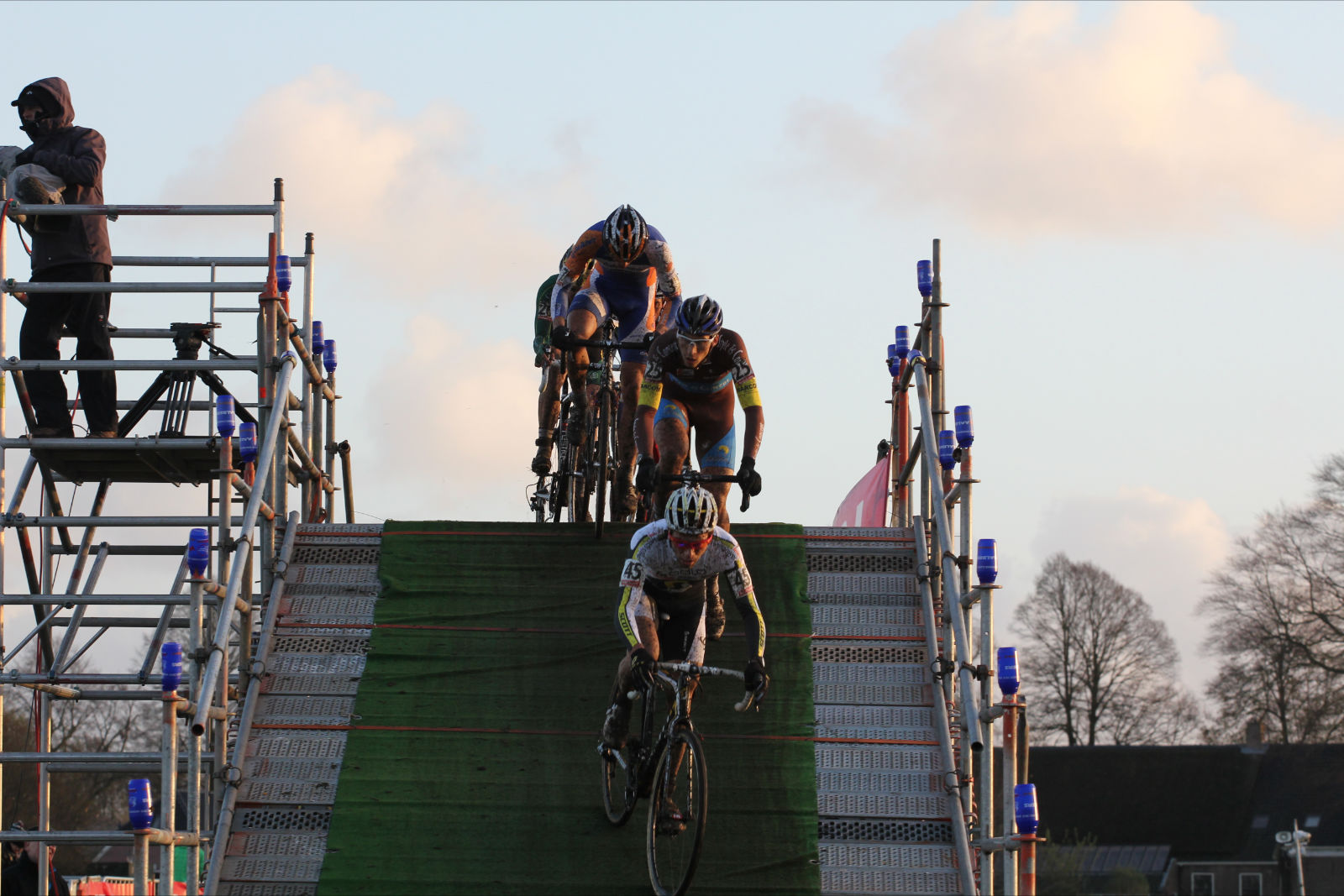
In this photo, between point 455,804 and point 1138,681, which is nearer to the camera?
point 455,804

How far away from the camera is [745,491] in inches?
436

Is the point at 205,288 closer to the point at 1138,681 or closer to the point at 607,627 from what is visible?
the point at 607,627

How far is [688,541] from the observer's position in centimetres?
952

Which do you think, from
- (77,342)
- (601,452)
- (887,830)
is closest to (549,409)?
(601,452)

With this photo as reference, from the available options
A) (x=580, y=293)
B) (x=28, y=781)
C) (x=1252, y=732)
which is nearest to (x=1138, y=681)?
(x=1252, y=732)

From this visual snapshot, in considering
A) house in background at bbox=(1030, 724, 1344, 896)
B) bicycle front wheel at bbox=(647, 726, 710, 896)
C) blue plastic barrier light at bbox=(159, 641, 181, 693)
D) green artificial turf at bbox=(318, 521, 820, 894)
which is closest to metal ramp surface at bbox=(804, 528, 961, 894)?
green artificial turf at bbox=(318, 521, 820, 894)

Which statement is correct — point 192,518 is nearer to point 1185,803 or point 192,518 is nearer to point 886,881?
point 886,881

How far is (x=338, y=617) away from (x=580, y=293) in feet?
9.83

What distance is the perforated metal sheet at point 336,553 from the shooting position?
12117mm

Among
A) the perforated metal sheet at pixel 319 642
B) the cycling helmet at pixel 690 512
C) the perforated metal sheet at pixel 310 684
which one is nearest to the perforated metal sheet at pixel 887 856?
the cycling helmet at pixel 690 512

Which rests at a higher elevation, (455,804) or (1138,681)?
(1138,681)

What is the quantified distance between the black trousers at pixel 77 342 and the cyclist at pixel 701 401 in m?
3.70

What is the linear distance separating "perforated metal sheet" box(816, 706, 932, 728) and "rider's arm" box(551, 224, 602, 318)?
3.91 meters

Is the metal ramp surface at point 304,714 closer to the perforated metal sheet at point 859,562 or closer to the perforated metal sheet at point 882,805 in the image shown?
the perforated metal sheet at point 882,805
